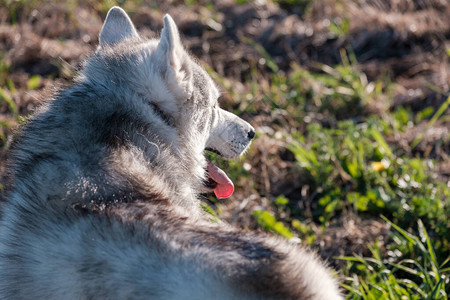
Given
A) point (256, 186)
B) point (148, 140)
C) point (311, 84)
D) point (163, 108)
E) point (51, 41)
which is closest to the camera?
point (148, 140)

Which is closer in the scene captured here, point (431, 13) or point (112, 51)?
point (112, 51)

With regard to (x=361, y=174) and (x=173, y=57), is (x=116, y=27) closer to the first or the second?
(x=173, y=57)

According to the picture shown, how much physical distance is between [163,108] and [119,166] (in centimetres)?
66

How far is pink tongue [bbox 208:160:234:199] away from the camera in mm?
4207

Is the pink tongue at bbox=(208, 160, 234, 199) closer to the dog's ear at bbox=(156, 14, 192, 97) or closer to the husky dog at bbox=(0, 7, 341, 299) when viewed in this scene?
the husky dog at bbox=(0, 7, 341, 299)

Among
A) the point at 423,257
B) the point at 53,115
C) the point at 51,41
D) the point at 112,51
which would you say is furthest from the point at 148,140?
the point at 51,41

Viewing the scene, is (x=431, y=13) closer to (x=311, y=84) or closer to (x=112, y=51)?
(x=311, y=84)

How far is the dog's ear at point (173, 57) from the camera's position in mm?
3215

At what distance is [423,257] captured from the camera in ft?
13.3

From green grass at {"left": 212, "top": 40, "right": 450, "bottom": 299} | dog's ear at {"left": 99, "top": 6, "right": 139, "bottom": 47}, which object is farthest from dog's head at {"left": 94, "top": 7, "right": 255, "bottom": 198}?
green grass at {"left": 212, "top": 40, "right": 450, "bottom": 299}

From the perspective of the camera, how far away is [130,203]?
2.68 m

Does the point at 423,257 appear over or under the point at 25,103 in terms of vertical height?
over

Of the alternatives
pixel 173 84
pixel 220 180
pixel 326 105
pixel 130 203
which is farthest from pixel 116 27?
pixel 326 105

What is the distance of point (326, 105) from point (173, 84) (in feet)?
10.1
